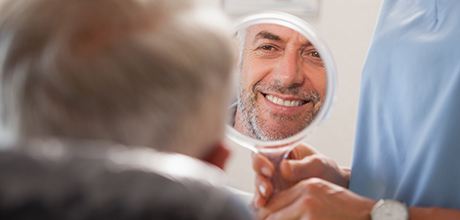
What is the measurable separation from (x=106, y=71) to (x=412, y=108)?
0.67m

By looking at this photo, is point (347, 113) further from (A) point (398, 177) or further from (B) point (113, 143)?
(B) point (113, 143)

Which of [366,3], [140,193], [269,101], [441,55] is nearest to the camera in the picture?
[140,193]

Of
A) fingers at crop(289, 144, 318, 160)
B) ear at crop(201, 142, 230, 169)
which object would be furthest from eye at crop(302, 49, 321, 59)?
ear at crop(201, 142, 230, 169)

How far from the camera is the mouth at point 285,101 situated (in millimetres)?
1096

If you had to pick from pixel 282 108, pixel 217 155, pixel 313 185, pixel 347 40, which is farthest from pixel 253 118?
pixel 347 40

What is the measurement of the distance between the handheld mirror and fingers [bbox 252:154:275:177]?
0.01m

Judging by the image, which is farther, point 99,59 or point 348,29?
point 348,29

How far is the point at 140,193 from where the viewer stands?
43cm

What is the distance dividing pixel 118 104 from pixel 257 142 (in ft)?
2.09

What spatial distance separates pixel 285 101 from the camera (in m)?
1.11

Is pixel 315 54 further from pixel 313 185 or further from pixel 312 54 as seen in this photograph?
pixel 313 185

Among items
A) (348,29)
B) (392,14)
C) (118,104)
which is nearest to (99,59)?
(118,104)

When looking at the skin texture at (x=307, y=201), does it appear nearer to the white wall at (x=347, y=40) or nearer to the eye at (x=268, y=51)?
the eye at (x=268, y=51)

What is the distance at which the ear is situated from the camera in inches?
21.0
